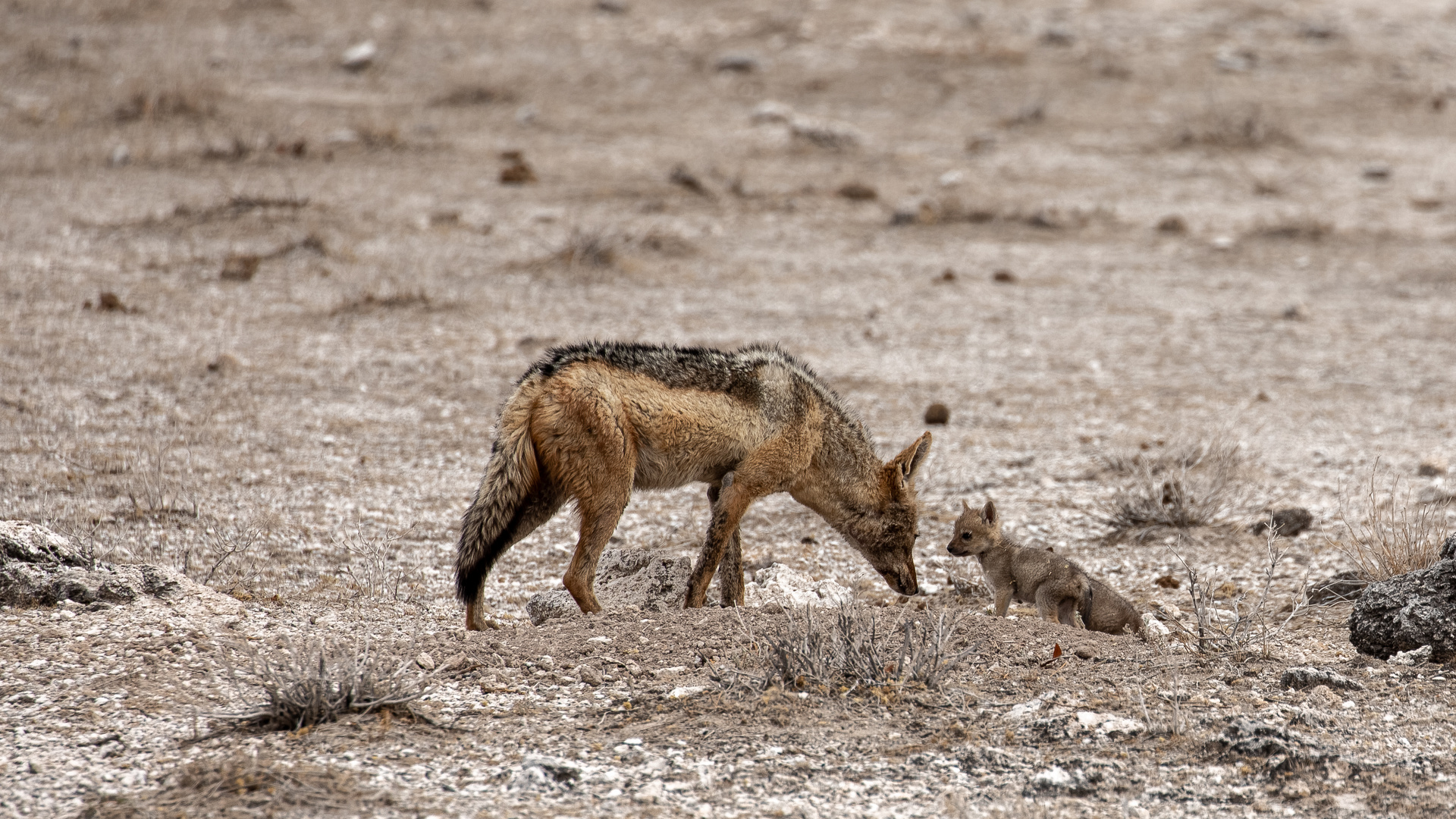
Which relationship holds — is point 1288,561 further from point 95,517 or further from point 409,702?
point 95,517

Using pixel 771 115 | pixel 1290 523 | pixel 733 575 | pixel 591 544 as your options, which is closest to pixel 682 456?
pixel 591 544

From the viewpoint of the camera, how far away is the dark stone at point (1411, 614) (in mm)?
5133

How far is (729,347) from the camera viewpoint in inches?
462

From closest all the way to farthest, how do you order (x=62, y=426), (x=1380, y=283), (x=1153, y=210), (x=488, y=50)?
1. (x=62, y=426)
2. (x=1380, y=283)
3. (x=1153, y=210)
4. (x=488, y=50)

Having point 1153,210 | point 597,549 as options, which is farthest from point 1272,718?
point 1153,210

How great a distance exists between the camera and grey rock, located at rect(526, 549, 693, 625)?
625 centimetres

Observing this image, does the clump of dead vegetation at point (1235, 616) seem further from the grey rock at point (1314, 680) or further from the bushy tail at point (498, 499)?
the bushy tail at point (498, 499)

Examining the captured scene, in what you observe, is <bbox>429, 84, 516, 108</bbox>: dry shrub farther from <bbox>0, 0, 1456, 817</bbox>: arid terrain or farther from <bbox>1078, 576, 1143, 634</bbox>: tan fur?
<bbox>1078, 576, 1143, 634</bbox>: tan fur

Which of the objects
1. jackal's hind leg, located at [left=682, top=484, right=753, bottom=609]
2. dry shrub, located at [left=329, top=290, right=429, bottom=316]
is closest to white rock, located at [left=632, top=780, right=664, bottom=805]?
jackal's hind leg, located at [left=682, top=484, right=753, bottom=609]

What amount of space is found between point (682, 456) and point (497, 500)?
886 mm

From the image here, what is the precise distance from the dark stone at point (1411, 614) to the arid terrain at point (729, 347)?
5.6 inches

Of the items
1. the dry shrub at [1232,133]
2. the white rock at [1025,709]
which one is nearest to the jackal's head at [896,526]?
the white rock at [1025,709]

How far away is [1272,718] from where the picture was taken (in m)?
4.64

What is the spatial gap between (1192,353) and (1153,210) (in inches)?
239
